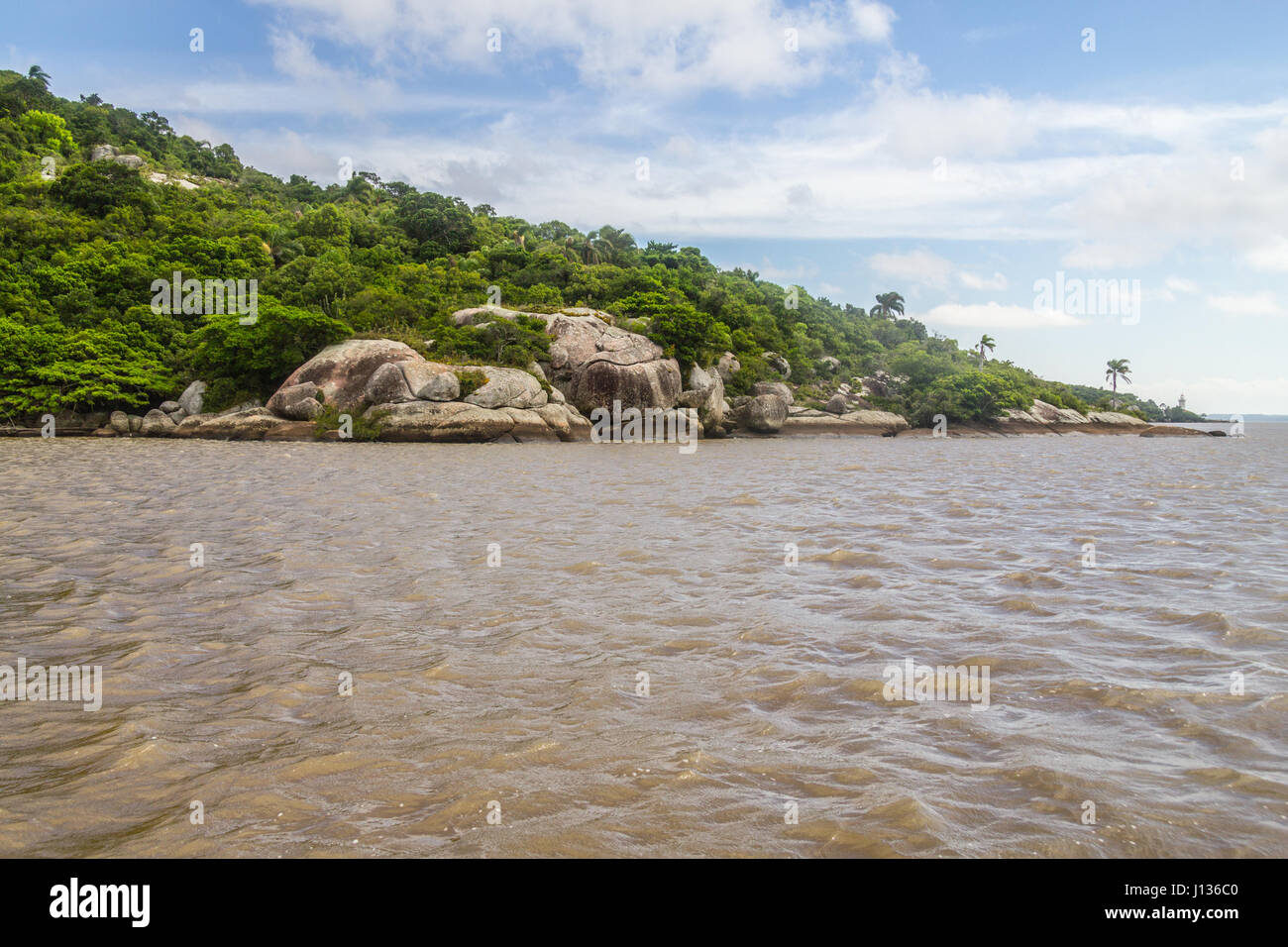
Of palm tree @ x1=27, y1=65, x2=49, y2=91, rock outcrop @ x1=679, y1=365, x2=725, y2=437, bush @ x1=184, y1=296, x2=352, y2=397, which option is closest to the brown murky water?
bush @ x1=184, y1=296, x2=352, y2=397

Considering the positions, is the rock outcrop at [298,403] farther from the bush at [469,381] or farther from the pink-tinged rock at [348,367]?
the bush at [469,381]

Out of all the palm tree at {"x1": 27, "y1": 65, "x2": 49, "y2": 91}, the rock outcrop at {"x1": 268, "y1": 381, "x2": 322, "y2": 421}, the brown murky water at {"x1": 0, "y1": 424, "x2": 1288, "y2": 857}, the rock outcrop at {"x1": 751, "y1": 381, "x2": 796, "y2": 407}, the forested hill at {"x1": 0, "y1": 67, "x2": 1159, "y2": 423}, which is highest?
the palm tree at {"x1": 27, "y1": 65, "x2": 49, "y2": 91}

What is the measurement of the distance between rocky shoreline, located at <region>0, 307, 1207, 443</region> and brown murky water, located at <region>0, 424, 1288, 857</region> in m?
24.7

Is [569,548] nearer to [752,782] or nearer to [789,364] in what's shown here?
[752,782]

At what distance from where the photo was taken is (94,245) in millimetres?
46000

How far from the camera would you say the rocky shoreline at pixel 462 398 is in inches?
1383

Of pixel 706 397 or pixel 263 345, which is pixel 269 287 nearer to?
pixel 263 345

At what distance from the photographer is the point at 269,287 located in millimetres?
44188

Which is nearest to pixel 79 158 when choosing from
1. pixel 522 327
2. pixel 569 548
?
pixel 522 327

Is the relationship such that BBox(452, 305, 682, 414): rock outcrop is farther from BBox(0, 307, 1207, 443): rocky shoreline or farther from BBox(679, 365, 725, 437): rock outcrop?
BBox(679, 365, 725, 437): rock outcrop

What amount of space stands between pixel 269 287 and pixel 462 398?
701 inches

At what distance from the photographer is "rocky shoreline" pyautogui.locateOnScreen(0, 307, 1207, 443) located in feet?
115

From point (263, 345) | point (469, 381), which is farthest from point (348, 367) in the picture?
point (263, 345)
